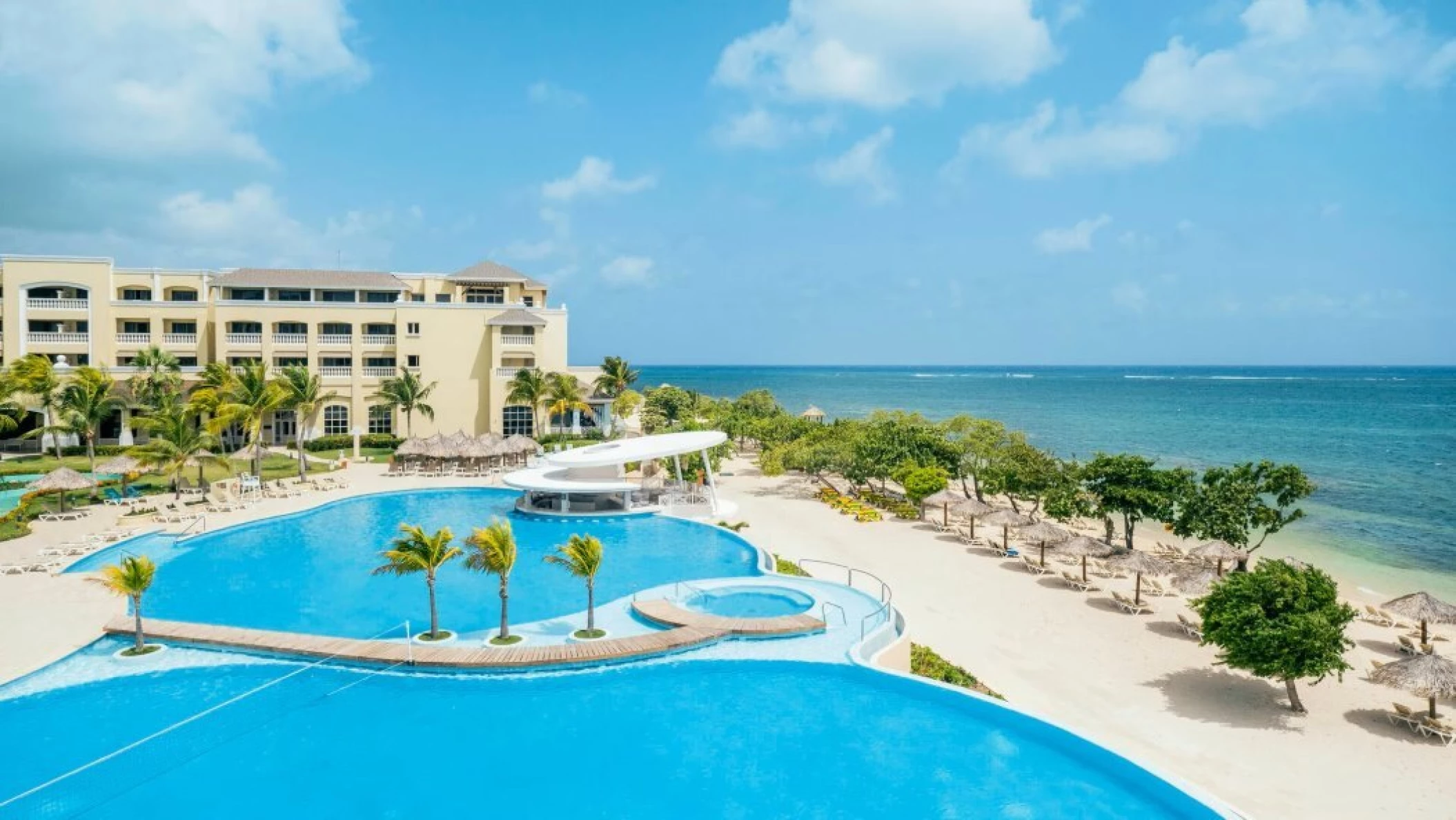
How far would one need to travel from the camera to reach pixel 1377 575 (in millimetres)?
26719

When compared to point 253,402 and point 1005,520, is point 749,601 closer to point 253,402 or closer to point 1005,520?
point 1005,520

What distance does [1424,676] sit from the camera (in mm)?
13805

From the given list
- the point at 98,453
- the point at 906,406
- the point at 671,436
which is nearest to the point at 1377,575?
the point at 671,436

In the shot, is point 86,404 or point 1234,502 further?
point 86,404

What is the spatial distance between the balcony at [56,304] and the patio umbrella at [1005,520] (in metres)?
47.5

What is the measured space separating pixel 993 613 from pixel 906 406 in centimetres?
10882

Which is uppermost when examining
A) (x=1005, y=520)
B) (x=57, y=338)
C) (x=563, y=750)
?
(x=57, y=338)

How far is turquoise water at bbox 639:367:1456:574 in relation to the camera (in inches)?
1385

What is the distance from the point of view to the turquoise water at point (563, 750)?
1129 centimetres

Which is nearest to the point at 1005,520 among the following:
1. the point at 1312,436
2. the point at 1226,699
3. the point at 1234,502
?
the point at 1234,502

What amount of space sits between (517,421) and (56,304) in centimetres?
2500

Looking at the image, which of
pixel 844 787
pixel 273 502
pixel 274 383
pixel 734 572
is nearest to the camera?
pixel 844 787

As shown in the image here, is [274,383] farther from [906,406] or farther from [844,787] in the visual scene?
[906,406]

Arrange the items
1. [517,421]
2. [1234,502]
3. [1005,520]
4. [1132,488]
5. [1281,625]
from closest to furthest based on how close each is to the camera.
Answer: [1281,625], [1234,502], [1132,488], [1005,520], [517,421]
